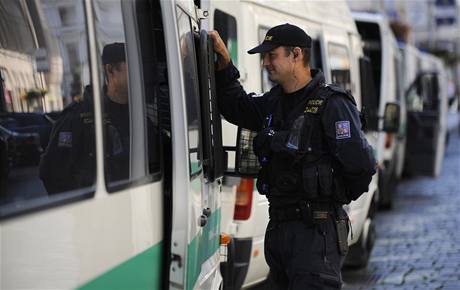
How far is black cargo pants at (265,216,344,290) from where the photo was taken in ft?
12.5

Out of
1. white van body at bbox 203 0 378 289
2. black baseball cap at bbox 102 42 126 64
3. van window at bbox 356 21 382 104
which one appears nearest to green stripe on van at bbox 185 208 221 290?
black baseball cap at bbox 102 42 126 64

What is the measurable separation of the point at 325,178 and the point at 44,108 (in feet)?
4.27

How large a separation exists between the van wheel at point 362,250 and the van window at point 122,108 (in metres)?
4.57

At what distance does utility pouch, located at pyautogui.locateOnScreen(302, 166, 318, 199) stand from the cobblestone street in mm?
3460

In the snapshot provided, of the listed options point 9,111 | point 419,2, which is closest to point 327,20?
point 9,111

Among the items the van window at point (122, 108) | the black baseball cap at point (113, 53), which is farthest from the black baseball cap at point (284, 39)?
the black baseball cap at point (113, 53)

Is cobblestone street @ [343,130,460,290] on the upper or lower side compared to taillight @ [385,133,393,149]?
lower

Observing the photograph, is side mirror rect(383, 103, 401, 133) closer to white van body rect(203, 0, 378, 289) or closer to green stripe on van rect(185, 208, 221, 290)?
white van body rect(203, 0, 378, 289)

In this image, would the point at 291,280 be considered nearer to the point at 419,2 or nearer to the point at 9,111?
the point at 9,111

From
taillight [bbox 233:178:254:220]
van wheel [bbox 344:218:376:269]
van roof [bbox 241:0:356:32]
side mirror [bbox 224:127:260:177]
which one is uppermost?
van roof [bbox 241:0:356:32]

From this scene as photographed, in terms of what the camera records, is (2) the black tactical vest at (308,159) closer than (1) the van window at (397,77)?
Yes

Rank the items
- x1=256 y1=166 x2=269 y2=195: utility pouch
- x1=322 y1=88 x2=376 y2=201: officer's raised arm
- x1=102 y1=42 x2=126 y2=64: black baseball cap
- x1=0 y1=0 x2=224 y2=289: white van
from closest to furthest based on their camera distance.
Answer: x1=0 y1=0 x2=224 y2=289: white van → x1=102 y1=42 x2=126 y2=64: black baseball cap → x1=322 y1=88 x2=376 y2=201: officer's raised arm → x1=256 y1=166 x2=269 y2=195: utility pouch

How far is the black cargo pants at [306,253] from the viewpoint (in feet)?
12.5

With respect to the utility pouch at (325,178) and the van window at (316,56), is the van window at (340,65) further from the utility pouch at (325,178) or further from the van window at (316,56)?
the utility pouch at (325,178)
